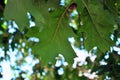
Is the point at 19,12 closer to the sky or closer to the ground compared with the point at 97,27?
closer to the ground

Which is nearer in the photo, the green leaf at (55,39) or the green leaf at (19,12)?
the green leaf at (19,12)

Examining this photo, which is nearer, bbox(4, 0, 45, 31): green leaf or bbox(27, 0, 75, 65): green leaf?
bbox(4, 0, 45, 31): green leaf

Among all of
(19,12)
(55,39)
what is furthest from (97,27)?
(19,12)

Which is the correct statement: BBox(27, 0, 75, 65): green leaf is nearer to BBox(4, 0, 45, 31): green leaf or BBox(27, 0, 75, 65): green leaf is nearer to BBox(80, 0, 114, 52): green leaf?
BBox(80, 0, 114, 52): green leaf

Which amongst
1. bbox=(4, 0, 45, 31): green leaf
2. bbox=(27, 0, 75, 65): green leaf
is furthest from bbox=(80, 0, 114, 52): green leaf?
bbox=(4, 0, 45, 31): green leaf

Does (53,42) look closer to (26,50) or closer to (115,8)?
(115,8)

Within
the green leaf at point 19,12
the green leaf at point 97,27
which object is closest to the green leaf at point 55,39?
the green leaf at point 97,27

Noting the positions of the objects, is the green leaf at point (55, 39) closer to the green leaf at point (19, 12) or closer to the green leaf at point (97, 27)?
the green leaf at point (97, 27)

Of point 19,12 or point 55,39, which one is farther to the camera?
point 55,39

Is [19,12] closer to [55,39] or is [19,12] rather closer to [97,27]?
[55,39]
